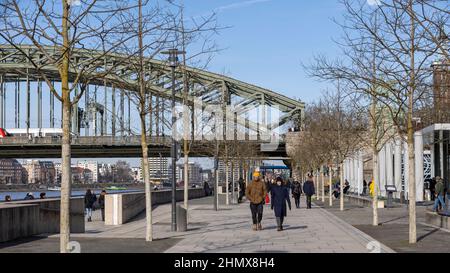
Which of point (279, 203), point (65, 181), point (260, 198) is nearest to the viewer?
point (65, 181)

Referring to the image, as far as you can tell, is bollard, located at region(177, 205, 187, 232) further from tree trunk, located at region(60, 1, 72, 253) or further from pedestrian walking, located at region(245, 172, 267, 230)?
tree trunk, located at region(60, 1, 72, 253)

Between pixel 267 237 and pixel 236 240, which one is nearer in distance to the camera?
pixel 236 240

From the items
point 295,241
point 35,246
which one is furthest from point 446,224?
point 35,246

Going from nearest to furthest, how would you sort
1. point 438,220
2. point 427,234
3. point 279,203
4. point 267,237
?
point 267,237 → point 427,234 → point 279,203 → point 438,220

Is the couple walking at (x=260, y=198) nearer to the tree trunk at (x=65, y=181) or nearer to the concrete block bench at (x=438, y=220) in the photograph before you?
the concrete block bench at (x=438, y=220)

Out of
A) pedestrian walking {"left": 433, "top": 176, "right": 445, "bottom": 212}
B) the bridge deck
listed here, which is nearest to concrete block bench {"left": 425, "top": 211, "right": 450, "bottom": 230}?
pedestrian walking {"left": 433, "top": 176, "right": 445, "bottom": 212}

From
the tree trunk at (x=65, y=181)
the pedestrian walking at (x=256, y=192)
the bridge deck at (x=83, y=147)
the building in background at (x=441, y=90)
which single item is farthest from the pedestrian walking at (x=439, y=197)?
the bridge deck at (x=83, y=147)

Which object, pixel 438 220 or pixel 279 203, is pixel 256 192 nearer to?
pixel 279 203

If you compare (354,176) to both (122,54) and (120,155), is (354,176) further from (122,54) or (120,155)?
(122,54)

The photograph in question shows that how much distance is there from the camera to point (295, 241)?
18.5m

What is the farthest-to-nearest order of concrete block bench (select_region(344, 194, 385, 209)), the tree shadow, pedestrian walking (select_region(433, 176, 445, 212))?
concrete block bench (select_region(344, 194, 385, 209))
pedestrian walking (select_region(433, 176, 445, 212))
the tree shadow

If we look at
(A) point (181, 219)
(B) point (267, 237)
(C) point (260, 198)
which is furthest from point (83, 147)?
(B) point (267, 237)

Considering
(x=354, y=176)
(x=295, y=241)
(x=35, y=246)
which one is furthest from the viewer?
(x=354, y=176)
